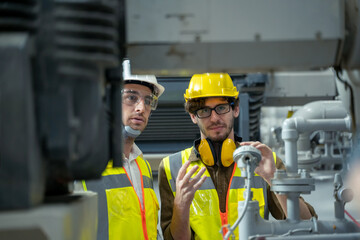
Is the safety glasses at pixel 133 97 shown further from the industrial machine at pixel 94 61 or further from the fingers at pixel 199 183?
the industrial machine at pixel 94 61

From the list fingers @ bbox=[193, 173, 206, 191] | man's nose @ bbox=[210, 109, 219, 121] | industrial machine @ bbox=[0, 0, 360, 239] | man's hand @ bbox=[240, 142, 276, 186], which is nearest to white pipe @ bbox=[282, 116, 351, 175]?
man's hand @ bbox=[240, 142, 276, 186]

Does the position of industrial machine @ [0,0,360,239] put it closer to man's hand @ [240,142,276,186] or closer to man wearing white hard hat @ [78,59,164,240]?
man's hand @ [240,142,276,186]

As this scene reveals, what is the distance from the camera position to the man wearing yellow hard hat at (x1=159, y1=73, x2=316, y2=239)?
205 cm

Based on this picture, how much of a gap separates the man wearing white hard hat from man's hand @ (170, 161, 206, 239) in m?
0.30

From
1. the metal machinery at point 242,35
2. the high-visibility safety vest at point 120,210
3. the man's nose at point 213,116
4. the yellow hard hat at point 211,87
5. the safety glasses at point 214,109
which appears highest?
the metal machinery at point 242,35

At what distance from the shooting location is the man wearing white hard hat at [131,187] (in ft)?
6.98

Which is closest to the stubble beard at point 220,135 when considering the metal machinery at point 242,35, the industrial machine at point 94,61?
the industrial machine at point 94,61

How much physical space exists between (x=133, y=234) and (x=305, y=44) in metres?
1.54

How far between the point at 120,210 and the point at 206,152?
0.55 metres

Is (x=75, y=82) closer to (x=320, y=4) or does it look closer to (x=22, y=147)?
(x=22, y=147)

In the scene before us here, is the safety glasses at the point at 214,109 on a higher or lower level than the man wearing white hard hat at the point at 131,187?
higher

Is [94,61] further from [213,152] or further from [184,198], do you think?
[213,152]

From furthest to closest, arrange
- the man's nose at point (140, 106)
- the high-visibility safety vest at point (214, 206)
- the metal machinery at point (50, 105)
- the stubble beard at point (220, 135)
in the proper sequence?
1. the man's nose at point (140, 106)
2. the stubble beard at point (220, 135)
3. the high-visibility safety vest at point (214, 206)
4. the metal machinery at point (50, 105)

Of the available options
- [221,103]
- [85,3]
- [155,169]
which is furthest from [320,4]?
[155,169]
